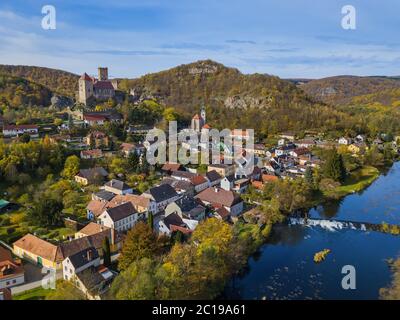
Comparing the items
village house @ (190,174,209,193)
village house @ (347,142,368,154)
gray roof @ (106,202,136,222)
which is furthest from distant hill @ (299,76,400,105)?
gray roof @ (106,202,136,222)

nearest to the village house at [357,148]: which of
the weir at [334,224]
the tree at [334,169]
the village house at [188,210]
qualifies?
the tree at [334,169]

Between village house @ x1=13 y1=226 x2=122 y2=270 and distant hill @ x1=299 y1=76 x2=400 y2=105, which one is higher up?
distant hill @ x1=299 y1=76 x2=400 y2=105

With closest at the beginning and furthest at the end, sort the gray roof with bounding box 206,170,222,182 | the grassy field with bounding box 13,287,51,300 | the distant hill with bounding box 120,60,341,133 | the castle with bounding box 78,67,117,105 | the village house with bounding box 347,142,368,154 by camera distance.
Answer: the grassy field with bounding box 13,287,51,300, the gray roof with bounding box 206,170,222,182, the village house with bounding box 347,142,368,154, the castle with bounding box 78,67,117,105, the distant hill with bounding box 120,60,341,133

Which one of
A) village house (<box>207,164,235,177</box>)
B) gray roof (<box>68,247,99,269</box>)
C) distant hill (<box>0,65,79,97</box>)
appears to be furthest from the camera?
distant hill (<box>0,65,79,97</box>)

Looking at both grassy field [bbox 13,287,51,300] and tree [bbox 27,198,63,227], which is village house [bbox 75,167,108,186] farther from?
grassy field [bbox 13,287,51,300]
